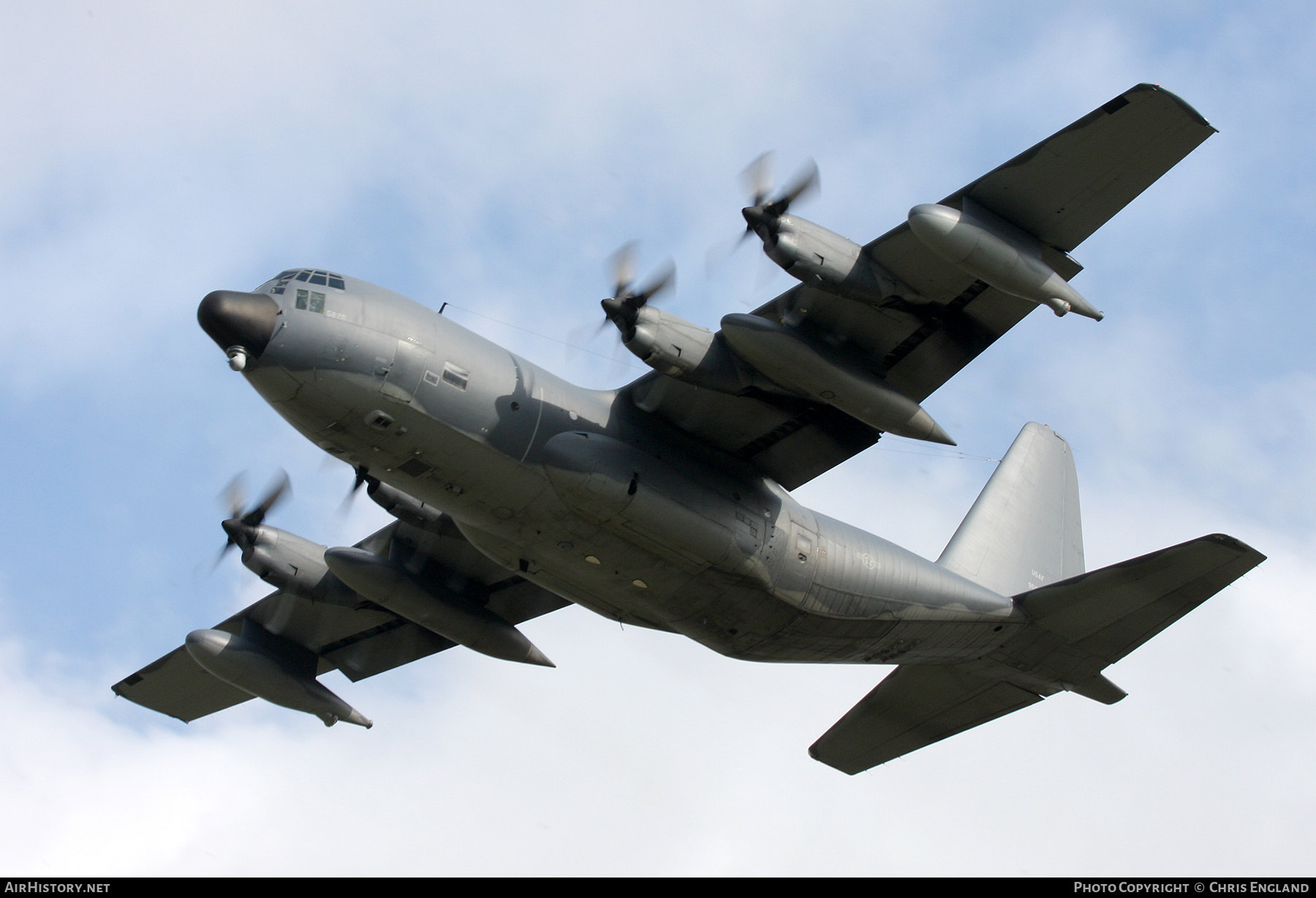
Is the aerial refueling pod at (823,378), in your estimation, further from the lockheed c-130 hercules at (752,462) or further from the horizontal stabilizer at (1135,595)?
the horizontal stabilizer at (1135,595)

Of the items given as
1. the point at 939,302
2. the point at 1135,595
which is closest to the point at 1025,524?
the point at 1135,595

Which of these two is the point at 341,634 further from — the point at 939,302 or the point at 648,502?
the point at 939,302

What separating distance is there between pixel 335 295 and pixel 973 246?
850 cm

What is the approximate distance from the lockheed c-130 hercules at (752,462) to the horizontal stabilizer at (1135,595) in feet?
0.14

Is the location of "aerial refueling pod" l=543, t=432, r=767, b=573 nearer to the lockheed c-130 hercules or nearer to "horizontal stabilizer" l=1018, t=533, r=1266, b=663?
the lockheed c-130 hercules

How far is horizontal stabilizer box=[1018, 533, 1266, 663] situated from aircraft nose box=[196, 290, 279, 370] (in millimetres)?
12710


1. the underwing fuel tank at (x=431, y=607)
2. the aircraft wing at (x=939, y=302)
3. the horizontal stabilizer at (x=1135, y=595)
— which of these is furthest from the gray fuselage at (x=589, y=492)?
the underwing fuel tank at (x=431, y=607)

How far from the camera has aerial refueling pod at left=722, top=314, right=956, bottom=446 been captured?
16.4 meters

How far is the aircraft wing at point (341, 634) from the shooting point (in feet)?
73.6

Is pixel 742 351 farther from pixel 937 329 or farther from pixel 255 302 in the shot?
pixel 255 302

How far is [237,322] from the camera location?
51.4 feet

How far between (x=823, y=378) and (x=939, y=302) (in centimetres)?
220

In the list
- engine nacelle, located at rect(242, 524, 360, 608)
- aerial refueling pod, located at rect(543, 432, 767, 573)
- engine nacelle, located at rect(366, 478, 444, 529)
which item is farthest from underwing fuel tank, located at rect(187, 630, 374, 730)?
aerial refueling pod, located at rect(543, 432, 767, 573)
